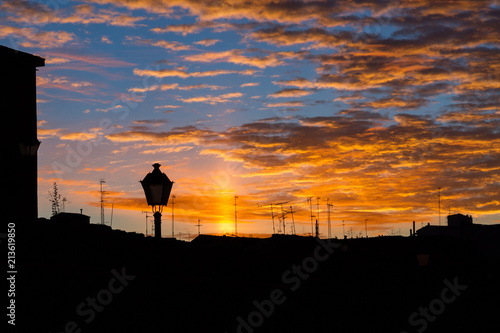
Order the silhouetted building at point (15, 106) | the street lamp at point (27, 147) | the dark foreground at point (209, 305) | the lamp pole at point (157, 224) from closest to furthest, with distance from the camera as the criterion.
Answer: the dark foreground at point (209, 305), the lamp pole at point (157, 224), the street lamp at point (27, 147), the silhouetted building at point (15, 106)

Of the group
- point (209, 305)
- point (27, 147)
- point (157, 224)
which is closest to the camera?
point (157, 224)

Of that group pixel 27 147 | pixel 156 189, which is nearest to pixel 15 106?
pixel 27 147

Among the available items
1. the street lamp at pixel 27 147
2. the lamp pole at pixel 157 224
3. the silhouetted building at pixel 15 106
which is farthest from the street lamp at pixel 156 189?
the silhouetted building at pixel 15 106

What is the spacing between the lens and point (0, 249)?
57.7 feet

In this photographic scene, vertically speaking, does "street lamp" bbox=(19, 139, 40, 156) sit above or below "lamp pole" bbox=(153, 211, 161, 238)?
above

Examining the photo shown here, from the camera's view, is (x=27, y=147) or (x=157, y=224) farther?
(x=27, y=147)

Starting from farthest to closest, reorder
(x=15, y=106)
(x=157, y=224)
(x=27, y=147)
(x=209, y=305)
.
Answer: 1. (x=15, y=106)
2. (x=27, y=147)
3. (x=209, y=305)
4. (x=157, y=224)

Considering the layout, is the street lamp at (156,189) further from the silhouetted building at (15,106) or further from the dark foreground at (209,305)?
the silhouetted building at (15,106)

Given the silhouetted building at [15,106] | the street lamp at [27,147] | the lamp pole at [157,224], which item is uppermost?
the silhouetted building at [15,106]

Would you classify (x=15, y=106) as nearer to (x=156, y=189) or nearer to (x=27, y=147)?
(x=27, y=147)

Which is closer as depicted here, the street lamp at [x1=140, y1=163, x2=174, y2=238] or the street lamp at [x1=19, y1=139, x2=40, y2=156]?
the street lamp at [x1=140, y1=163, x2=174, y2=238]

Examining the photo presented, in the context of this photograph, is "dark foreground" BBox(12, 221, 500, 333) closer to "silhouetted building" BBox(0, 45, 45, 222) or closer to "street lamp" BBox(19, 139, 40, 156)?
"street lamp" BBox(19, 139, 40, 156)

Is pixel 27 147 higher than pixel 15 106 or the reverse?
the reverse

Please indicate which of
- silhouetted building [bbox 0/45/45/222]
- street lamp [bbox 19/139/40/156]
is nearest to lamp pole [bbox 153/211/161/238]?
street lamp [bbox 19/139/40/156]
